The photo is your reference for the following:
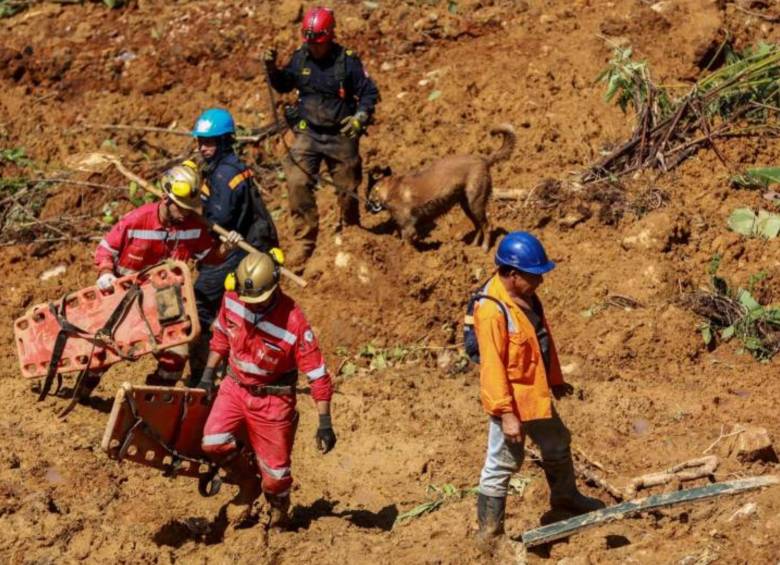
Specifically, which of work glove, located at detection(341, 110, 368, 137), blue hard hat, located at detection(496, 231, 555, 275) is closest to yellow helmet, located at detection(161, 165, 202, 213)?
blue hard hat, located at detection(496, 231, 555, 275)

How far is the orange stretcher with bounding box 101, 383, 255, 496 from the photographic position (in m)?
6.96

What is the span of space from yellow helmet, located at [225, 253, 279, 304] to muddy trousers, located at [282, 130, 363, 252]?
4483 millimetres

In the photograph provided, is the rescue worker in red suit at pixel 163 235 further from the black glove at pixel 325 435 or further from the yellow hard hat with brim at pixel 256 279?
the black glove at pixel 325 435

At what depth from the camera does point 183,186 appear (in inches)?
317

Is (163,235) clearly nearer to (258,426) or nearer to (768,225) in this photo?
(258,426)

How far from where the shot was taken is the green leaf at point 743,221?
10741 mm

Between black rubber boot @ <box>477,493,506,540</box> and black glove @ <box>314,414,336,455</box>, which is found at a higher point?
black glove @ <box>314,414,336,455</box>

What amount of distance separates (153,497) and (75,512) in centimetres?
56

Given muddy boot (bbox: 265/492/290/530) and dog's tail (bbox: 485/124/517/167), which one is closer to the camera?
muddy boot (bbox: 265/492/290/530)

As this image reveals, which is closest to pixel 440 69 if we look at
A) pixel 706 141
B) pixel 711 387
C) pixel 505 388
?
pixel 706 141

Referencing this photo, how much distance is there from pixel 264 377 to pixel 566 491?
2033mm

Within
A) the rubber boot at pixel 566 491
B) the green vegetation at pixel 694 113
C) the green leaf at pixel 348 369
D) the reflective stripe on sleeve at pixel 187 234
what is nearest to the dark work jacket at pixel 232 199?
the reflective stripe on sleeve at pixel 187 234

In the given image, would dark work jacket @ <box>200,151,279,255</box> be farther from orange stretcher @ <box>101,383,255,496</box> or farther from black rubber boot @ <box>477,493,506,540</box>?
black rubber boot @ <box>477,493,506,540</box>

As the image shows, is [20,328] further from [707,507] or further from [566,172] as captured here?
[566,172]
